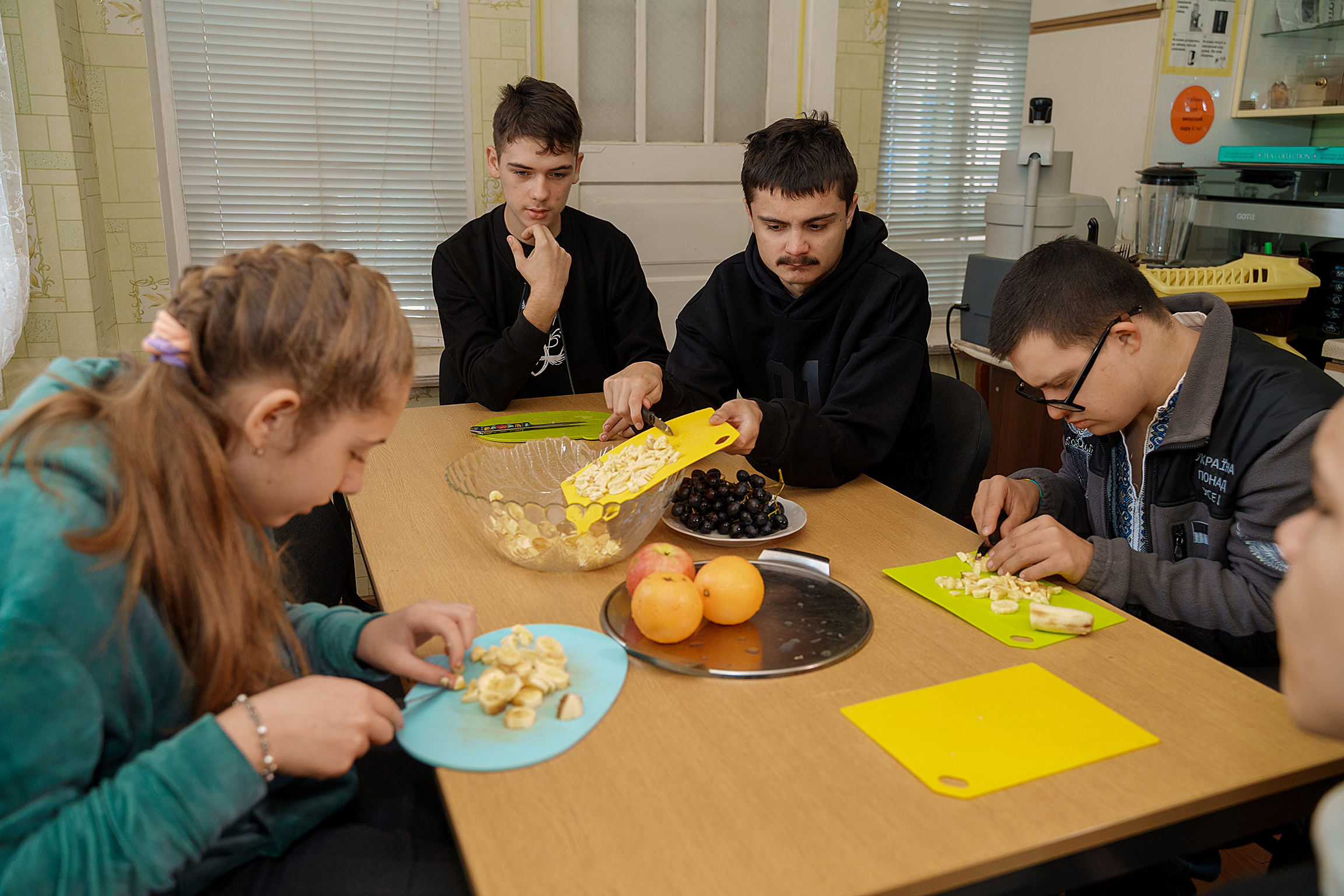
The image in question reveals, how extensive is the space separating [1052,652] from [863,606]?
0.79ft

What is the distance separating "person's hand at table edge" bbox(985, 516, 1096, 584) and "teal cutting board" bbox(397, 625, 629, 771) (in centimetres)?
60

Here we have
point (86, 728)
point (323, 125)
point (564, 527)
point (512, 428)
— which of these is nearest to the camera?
point (86, 728)

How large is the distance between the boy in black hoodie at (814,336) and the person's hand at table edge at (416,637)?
718mm

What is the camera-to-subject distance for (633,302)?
111 inches

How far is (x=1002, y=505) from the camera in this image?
1.59 metres

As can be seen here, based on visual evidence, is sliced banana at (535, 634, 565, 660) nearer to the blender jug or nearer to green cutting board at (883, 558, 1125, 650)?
green cutting board at (883, 558, 1125, 650)

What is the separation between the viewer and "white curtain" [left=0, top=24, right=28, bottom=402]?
7.43 ft

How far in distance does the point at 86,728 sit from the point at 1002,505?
1.33 meters

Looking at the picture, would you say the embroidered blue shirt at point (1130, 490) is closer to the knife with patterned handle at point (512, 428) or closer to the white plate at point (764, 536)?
the white plate at point (764, 536)

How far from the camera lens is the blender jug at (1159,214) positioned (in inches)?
125

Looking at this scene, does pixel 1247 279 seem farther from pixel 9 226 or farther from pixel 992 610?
pixel 9 226

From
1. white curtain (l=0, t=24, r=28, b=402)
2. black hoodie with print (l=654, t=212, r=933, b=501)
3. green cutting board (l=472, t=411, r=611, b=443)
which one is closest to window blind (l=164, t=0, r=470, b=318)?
white curtain (l=0, t=24, r=28, b=402)

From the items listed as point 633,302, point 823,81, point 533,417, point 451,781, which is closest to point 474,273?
point 633,302

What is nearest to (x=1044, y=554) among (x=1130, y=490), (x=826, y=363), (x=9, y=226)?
(x=1130, y=490)
